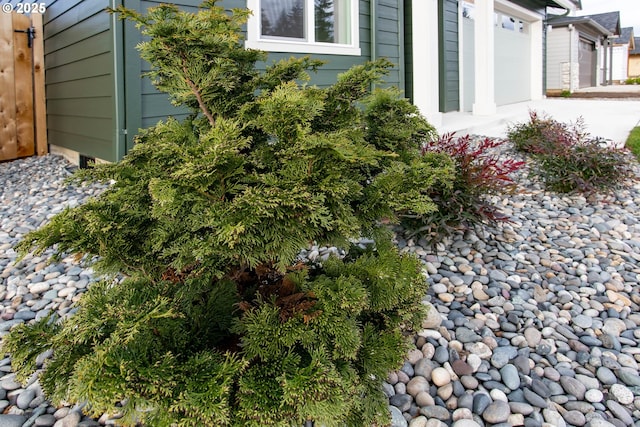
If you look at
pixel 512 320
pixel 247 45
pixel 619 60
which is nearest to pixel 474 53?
pixel 247 45

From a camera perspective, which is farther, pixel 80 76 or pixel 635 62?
pixel 635 62

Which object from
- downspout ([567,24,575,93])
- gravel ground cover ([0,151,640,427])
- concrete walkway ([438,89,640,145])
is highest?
downspout ([567,24,575,93])

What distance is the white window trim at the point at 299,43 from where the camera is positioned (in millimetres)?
4555

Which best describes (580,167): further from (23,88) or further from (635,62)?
(635,62)

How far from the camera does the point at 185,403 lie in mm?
1124

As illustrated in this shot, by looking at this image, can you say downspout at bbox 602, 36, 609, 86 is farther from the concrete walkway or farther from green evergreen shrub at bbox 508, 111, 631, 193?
green evergreen shrub at bbox 508, 111, 631, 193

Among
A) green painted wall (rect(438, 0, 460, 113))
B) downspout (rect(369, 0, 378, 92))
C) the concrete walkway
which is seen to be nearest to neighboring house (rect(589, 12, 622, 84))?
the concrete walkway

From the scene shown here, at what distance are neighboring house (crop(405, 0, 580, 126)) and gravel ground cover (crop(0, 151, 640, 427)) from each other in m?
3.18

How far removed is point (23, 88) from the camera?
240 inches

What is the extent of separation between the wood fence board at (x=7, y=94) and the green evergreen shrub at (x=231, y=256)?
5.52 meters

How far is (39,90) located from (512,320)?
21.0 ft

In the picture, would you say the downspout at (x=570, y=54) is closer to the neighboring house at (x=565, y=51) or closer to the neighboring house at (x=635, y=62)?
the neighboring house at (x=565, y=51)

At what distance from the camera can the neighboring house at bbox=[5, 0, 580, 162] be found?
3.89 m

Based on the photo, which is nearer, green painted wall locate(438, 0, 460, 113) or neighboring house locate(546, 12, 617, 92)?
green painted wall locate(438, 0, 460, 113)
